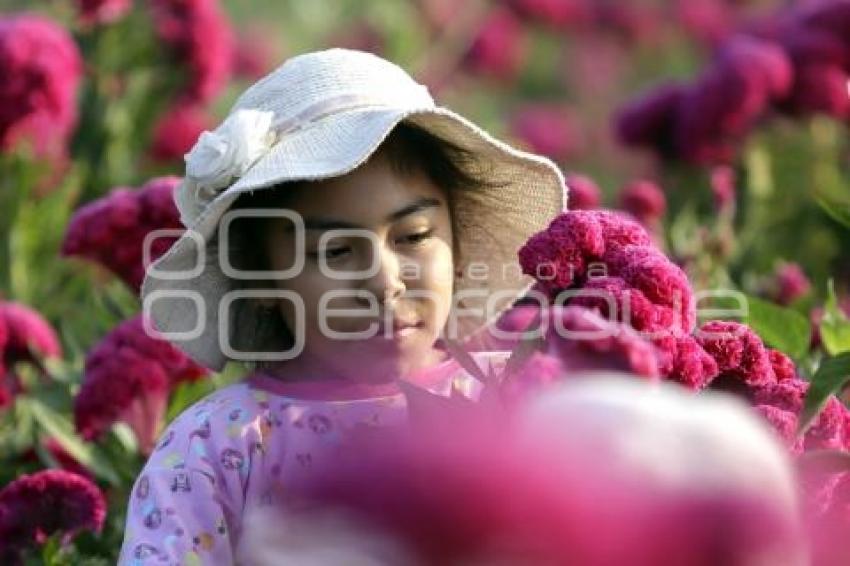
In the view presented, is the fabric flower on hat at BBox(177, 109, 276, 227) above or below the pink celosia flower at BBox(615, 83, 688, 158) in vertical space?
below

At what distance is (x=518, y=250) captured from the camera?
2162 millimetres

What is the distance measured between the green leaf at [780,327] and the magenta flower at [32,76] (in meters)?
1.72

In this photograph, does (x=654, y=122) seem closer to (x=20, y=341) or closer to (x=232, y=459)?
(x=20, y=341)

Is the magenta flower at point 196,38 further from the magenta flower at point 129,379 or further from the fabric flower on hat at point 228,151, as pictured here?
the fabric flower on hat at point 228,151

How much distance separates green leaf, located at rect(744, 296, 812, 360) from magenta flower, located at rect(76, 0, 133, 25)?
2.14 m

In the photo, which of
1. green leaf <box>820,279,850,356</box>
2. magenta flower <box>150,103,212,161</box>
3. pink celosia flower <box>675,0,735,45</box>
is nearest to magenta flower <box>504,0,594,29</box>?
pink celosia flower <box>675,0,735,45</box>

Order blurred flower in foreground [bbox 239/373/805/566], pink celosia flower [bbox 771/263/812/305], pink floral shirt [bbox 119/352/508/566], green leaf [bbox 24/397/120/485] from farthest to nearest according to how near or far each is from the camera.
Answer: pink celosia flower [bbox 771/263/812/305], green leaf [bbox 24/397/120/485], pink floral shirt [bbox 119/352/508/566], blurred flower in foreground [bbox 239/373/805/566]

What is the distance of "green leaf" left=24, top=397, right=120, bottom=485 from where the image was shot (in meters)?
2.64

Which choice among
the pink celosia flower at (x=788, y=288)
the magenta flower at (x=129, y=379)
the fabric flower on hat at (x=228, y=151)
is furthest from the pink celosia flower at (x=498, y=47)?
the fabric flower on hat at (x=228, y=151)

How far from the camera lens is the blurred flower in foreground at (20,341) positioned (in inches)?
115

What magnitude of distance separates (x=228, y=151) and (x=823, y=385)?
0.72m

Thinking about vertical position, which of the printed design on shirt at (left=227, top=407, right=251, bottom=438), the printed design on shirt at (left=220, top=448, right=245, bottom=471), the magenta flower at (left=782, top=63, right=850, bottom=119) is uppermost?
the magenta flower at (left=782, top=63, right=850, bottom=119)

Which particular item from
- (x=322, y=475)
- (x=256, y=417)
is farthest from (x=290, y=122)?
(x=322, y=475)

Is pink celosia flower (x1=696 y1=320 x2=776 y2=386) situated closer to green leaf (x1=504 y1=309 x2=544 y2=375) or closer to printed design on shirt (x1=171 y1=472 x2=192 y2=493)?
green leaf (x1=504 y1=309 x2=544 y2=375)
